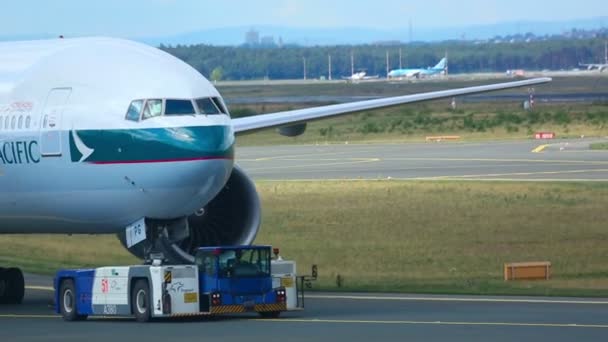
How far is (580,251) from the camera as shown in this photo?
39.0m

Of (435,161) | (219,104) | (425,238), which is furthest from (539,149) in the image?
(219,104)

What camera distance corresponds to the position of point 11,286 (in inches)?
1284

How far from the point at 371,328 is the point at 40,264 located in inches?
738

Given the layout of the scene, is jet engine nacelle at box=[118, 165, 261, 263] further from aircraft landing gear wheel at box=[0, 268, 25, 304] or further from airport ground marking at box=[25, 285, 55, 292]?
airport ground marking at box=[25, 285, 55, 292]

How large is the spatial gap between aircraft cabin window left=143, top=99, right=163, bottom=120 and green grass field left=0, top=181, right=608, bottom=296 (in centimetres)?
806

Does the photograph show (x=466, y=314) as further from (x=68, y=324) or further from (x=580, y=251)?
(x=580, y=251)

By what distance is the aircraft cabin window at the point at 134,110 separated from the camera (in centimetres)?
2759

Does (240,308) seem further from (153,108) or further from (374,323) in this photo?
(153,108)

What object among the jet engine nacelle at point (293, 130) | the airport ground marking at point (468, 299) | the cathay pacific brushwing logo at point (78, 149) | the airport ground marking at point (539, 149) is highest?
the cathay pacific brushwing logo at point (78, 149)

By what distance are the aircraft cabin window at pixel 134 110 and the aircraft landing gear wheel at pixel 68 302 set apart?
3.41 metres

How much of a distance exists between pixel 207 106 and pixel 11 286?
7.23m

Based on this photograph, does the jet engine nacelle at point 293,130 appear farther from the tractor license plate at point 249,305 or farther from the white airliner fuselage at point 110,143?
the tractor license plate at point 249,305

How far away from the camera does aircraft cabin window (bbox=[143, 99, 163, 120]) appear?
27547 millimetres

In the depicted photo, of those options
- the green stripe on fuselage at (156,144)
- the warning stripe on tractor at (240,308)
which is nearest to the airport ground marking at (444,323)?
the warning stripe on tractor at (240,308)
